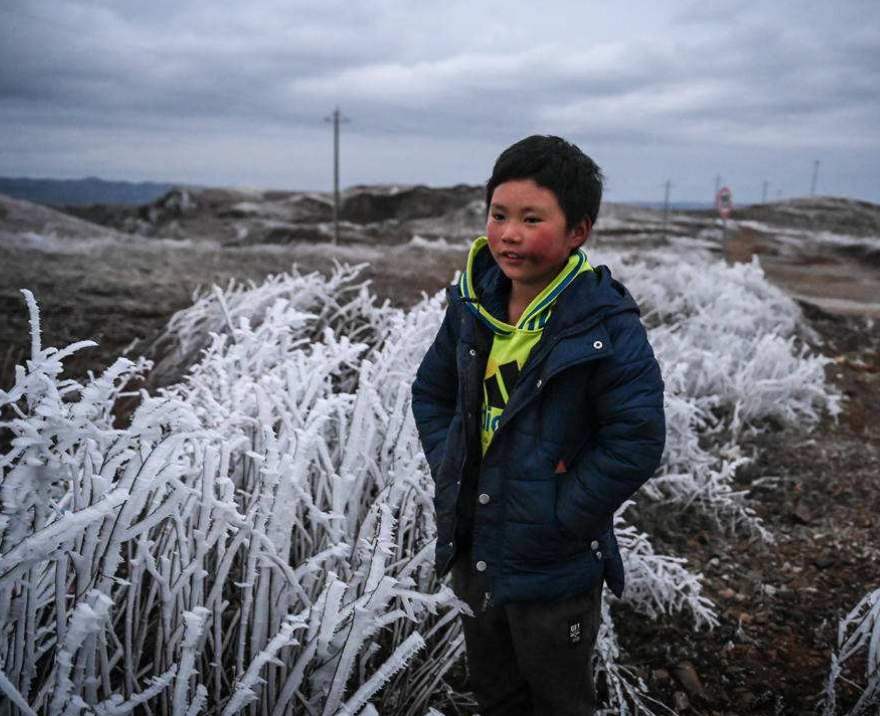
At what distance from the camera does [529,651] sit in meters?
1.43

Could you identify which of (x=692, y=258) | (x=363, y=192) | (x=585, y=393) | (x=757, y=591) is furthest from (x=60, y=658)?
(x=363, y=192)

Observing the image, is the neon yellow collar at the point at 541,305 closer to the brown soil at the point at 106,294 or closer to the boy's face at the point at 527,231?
the boy's face at the point at 527,231

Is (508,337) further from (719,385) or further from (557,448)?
(719,385)

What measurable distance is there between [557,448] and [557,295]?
0.32 m

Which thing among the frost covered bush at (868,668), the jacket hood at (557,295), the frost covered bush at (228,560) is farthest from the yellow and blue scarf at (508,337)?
the frost covered bush at (868,668)

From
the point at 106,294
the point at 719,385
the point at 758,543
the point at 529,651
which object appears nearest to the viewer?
the point at 529,651

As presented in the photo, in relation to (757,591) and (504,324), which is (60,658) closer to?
(504,324)

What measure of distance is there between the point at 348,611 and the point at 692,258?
1723cm

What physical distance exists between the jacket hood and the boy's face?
5 cm

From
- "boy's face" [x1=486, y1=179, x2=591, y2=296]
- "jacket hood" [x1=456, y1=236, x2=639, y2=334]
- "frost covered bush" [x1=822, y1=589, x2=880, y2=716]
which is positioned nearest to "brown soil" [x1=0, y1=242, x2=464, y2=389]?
"jacket hood" [x1=456, y1=236, x2=639, y2=334]

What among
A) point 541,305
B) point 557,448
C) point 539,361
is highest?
point 541,305

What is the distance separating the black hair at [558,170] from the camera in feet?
4.26

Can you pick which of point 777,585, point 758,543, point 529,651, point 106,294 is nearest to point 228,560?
point 529,651

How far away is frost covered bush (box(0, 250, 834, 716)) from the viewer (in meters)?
1.17
